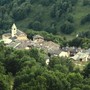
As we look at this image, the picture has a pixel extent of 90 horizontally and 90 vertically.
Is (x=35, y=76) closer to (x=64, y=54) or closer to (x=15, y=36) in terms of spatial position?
(x=64, y=54)

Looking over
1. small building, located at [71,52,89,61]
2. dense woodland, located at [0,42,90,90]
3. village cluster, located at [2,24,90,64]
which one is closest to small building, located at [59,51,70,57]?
village cluster, located at [2,24,90,64]

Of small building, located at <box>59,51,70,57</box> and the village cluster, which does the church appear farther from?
small building, located at <box>59,51,70,57</box>

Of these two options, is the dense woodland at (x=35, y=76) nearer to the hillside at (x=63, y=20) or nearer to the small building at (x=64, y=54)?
the small building at (x=64, y=54)

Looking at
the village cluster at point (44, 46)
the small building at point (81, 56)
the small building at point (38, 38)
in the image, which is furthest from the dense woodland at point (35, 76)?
the small building at point (38, 38)

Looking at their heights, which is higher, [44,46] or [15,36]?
[15,36]

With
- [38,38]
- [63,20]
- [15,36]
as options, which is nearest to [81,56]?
[38,38]

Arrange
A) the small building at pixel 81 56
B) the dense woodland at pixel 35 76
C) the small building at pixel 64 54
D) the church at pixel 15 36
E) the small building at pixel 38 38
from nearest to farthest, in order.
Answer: the dense woodland at pixel 35 76, the small building at pixel 81 56, the small building at pixel 64 54, the small building at pixel 38 38, the church at pixel 15 36

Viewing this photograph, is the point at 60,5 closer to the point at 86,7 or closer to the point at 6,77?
the point at 86,7

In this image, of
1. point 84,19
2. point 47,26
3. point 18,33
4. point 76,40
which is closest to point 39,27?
point 47,26
